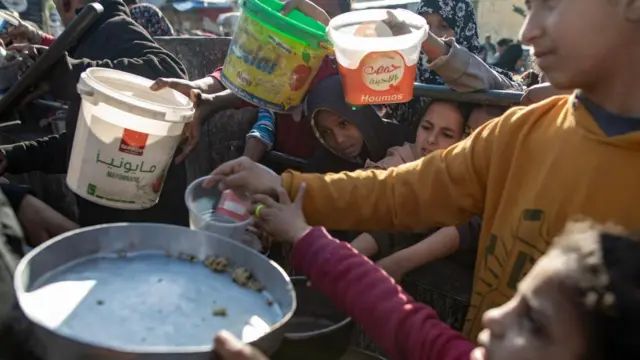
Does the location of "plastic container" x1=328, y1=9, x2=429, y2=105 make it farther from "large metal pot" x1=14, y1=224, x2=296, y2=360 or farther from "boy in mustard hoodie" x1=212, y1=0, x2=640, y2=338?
"large metal pot" x1=14, y1=224, x2=296, y2=360

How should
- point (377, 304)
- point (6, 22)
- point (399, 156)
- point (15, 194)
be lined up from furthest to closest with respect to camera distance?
point (6, 22)
point (15, 194)
point (399, 156)
point (377, 304)

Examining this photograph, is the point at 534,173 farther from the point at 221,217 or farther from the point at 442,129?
the point at 442,129

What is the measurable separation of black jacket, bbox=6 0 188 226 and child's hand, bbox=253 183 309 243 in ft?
3.58

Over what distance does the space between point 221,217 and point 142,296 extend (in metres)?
0.54

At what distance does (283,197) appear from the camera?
1471mm

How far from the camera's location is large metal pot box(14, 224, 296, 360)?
0.92 metres

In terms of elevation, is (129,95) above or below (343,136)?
above

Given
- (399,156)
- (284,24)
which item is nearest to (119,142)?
(284,24)

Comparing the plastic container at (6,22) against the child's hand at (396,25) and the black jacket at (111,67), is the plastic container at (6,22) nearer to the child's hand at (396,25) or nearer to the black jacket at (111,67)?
the black jacket at (111,67)

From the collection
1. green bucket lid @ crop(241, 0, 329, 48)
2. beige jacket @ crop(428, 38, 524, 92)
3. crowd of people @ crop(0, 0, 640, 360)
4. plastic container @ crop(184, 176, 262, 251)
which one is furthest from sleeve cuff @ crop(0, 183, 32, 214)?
beige jacket @ crop(428, 38, 524, 92)

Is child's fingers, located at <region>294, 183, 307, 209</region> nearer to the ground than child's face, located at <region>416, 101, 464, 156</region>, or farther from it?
farther from it

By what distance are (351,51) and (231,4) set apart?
19.0 metres

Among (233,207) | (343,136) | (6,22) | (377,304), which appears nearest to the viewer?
(377,304)

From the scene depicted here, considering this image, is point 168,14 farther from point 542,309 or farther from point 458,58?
point 542,309
